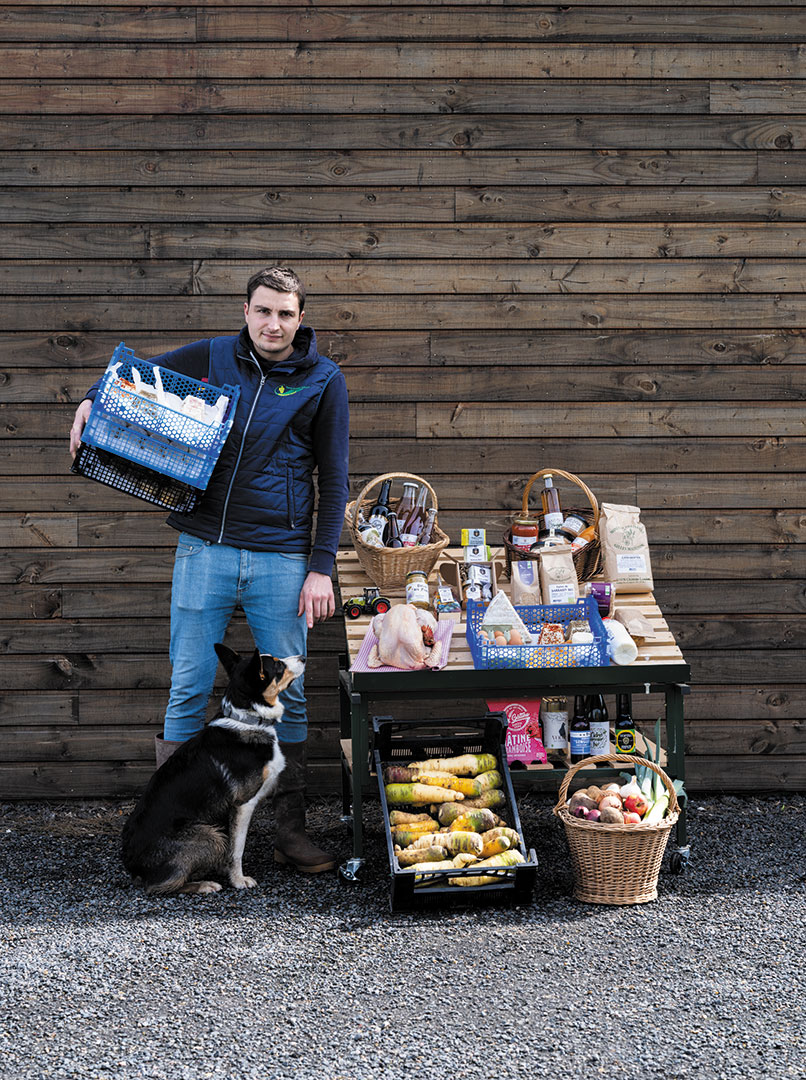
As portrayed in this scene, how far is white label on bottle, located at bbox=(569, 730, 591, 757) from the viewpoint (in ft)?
12.3

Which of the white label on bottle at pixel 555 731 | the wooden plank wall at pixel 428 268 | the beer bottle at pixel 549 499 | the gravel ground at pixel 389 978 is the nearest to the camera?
the gravel ground at pixel 389 978

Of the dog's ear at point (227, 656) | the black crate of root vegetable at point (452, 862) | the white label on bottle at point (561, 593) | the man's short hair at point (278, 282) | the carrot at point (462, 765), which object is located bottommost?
the black crate of root vegetable at point (452, 862)

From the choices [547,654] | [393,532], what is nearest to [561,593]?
[547,654]

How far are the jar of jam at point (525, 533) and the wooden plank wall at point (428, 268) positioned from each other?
662 mm

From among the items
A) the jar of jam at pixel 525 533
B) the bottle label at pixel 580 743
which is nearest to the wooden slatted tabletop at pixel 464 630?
the jar of jam at pixel 525 533

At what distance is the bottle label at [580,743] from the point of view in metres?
3.76

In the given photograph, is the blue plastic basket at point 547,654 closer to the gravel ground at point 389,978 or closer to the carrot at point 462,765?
the carrot at point 462,765

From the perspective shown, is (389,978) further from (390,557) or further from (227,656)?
(390,557)

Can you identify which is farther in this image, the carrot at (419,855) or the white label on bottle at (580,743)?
the white label on bottle at (580,743)

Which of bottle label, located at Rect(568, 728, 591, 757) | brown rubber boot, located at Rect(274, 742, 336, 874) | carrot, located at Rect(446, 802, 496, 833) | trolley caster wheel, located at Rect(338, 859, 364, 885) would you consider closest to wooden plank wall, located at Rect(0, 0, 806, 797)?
brown rubber boot, located at Rect(274, 742, 336, 874)

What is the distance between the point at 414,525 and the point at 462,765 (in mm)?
980

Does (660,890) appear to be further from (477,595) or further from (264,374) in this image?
(264,374)

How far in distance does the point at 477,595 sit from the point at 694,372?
1.65m

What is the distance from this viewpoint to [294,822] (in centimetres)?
383
